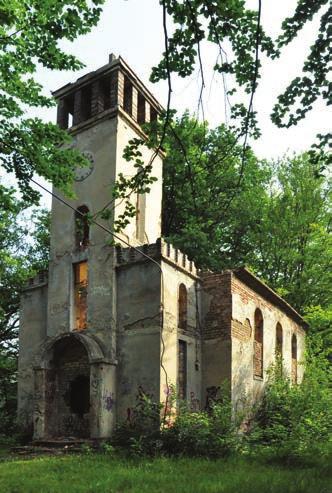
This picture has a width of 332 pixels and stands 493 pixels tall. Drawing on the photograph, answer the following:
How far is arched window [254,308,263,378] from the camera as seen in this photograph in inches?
684

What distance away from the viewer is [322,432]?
12000 millimetres

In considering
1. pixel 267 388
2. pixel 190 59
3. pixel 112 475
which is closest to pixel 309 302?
pixel 267 388

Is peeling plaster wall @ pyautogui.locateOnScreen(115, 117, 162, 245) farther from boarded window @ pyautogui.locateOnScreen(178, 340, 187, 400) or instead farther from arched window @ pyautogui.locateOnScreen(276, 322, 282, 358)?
arched window @ pyautogui.locateOnScreen(276, 322, 282, 358)

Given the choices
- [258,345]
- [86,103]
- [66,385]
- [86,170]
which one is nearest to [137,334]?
[66,385]

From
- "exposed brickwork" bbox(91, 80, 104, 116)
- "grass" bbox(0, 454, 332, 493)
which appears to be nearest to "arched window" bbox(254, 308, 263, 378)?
"grass" bbox(0, 454, 332, 493)

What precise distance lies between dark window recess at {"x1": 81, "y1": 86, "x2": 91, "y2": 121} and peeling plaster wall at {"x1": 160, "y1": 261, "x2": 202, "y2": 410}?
22.2 ft

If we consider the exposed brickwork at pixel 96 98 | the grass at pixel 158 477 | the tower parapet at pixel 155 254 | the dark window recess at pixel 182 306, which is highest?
the exposed brickwork at pixel 96 98

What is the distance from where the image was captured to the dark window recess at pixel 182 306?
15188 millimetres

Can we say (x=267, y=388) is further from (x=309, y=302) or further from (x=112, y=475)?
(x=112, y=475)

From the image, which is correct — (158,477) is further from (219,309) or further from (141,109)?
(141,109)

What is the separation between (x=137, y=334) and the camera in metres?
14.3

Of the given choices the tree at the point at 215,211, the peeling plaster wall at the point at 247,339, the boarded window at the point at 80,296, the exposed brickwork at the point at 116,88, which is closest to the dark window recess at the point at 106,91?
the exposed brickwork at the point at 116,88

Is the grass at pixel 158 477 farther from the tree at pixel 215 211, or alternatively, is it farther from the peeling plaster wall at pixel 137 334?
the tree at pixel 215 211

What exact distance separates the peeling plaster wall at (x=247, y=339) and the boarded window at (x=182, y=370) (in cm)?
149
